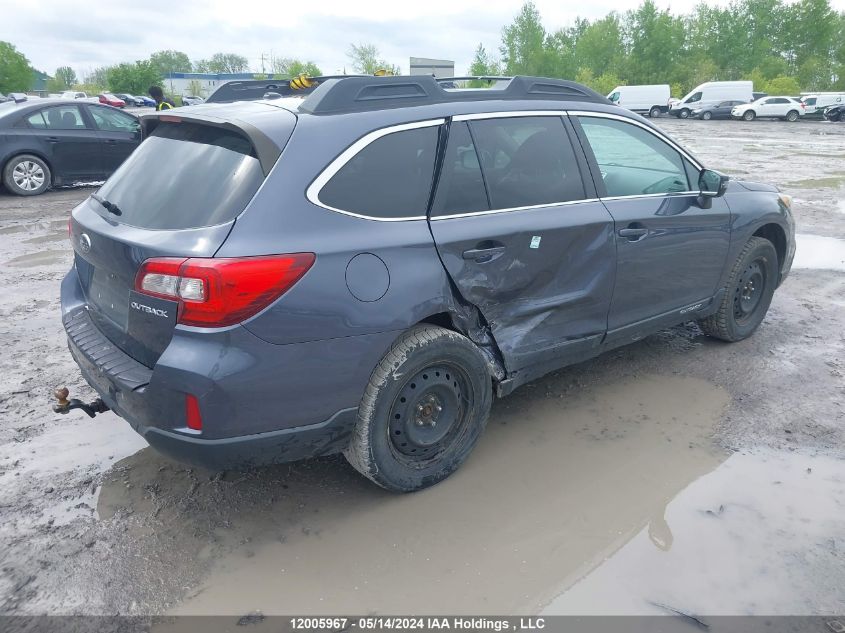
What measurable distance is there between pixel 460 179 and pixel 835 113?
43.3 meters

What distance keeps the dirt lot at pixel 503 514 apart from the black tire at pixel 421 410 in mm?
160

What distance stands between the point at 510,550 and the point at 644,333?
1.93 m

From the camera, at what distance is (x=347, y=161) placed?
2.81m

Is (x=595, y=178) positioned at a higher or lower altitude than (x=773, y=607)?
higher

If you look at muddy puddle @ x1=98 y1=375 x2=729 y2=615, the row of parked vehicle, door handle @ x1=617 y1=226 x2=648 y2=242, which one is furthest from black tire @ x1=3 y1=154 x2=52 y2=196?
the row of parked vehicle

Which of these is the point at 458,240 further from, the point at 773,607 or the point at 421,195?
the point at 773,607

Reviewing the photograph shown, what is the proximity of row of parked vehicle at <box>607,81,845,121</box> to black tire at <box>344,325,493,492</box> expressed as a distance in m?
42.3

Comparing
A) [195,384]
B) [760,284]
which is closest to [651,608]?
[195,384]

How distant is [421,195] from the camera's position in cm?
302

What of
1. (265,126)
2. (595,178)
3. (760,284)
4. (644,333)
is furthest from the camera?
(760,284)

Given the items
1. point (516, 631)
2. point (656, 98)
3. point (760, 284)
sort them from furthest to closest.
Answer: point (656, 98) < point (760, 284) < point (516, 631)

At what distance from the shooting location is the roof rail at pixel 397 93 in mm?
2936

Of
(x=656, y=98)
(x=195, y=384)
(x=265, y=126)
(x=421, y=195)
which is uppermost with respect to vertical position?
(x=265, y=126)

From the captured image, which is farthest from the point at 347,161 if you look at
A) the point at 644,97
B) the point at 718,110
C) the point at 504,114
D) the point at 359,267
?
the point at 644,97
